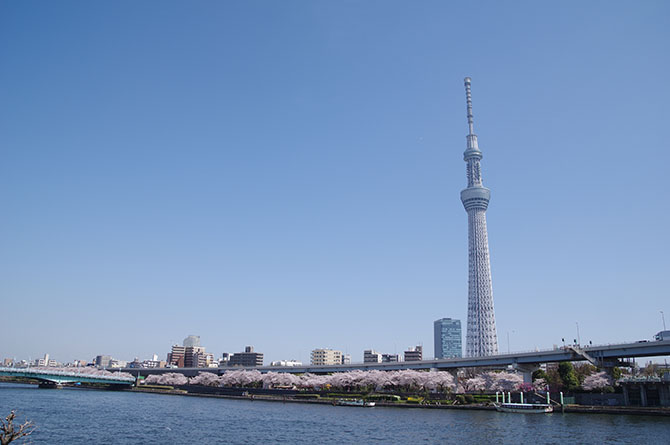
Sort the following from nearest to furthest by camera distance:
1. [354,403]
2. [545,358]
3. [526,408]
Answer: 1. [526,408]
2. [354,403]
3. [545,358]

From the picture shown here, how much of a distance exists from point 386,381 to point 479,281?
66.6 m

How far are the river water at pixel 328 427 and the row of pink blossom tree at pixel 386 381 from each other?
22341 mm

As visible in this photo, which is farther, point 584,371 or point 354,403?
point 584,371

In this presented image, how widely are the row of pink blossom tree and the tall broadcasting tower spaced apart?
4879 centimetres

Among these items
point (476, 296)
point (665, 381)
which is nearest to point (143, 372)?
point (476, 296)

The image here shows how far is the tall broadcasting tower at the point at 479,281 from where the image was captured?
14488 cm

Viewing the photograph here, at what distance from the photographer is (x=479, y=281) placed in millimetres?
147875

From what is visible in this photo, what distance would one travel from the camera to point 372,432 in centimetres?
4559

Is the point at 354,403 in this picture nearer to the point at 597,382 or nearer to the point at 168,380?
the point at 597,382

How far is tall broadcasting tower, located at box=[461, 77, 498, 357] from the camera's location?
14488 centimetres

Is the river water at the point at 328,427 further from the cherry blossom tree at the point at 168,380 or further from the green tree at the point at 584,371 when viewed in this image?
the cherry blossom tree at the point at 168,380

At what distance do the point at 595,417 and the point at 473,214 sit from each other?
4029 inches

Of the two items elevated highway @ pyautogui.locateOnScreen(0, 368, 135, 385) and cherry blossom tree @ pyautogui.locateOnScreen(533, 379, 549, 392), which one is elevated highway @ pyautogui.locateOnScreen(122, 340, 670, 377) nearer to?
cherry blossom tree @ pyautogui.locateOnScreen(533, 379, 549, 392)

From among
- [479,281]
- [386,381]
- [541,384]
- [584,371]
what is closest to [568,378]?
[541,384]
